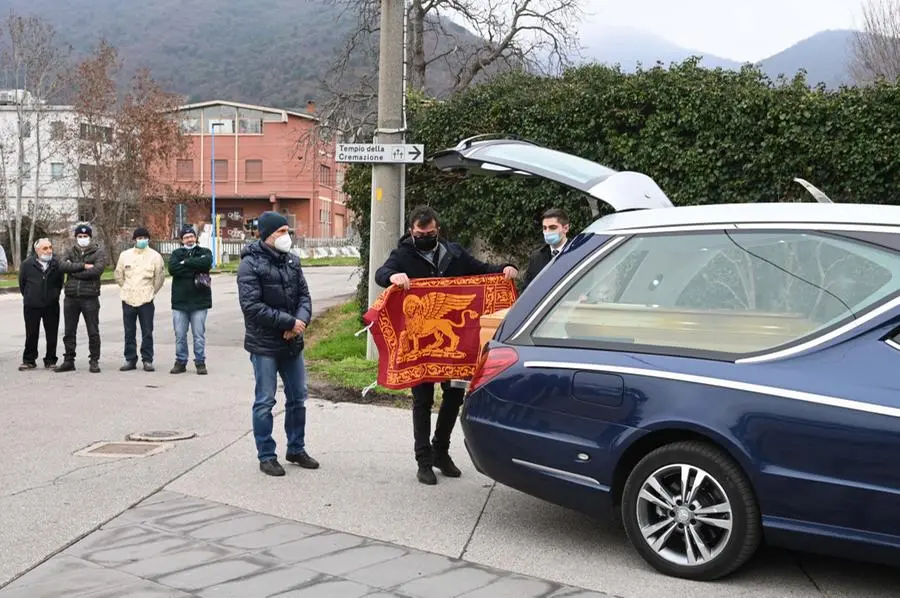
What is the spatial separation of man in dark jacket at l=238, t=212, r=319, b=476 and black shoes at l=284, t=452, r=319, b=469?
1cm

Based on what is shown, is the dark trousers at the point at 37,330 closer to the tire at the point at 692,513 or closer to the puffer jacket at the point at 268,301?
the puffer jacket at the point at 268,301

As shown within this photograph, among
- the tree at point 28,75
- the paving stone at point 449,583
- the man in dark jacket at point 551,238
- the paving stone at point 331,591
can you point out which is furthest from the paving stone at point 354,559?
the tree at point 28,75

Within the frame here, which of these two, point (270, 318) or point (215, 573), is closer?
point (215, 573)

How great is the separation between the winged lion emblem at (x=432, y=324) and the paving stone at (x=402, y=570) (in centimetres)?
206

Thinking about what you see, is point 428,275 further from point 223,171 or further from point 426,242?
point 223,171

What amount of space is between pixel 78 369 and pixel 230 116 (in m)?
69.7

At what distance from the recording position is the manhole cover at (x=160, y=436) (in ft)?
28.1

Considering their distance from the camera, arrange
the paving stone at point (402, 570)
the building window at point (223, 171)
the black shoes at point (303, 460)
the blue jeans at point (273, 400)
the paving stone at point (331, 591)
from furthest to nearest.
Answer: the building window at point (223, 171) < the black shoes at point (303, 460) < the blue jeans at point (273, 400) < the paving stone at point (402, 570) < the paving stone at point (331, 591)

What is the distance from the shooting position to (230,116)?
79.9 meters

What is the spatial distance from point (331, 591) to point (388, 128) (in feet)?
25.8

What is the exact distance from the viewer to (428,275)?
7.32 metres

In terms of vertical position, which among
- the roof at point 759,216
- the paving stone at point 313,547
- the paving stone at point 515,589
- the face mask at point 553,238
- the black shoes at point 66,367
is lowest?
the black shoes at point 66,367

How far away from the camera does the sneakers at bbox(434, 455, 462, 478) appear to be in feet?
23.7

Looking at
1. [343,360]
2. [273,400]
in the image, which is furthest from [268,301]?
[343,360]
